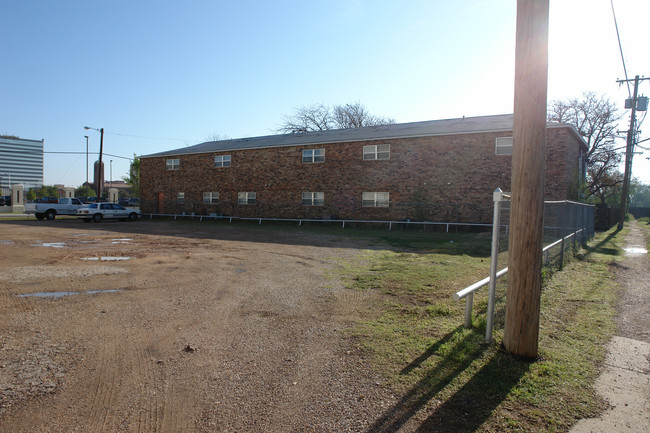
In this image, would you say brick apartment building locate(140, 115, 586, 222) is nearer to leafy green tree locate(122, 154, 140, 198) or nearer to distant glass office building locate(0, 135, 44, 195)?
leafy green tree locate(122, 154, 140, 198)

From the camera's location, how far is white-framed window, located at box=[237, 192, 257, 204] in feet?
Result: 101

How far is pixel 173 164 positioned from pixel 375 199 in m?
19.5

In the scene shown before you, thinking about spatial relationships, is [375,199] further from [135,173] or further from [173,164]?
[135,173]

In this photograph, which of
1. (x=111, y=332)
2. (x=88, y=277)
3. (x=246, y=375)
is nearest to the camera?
(x=246, y=375)

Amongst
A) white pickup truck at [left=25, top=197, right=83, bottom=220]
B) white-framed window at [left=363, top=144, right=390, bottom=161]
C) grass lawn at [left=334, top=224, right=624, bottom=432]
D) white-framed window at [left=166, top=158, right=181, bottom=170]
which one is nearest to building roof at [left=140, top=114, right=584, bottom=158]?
white-framed window at [left=363, top=144, right=390, bottom=161]

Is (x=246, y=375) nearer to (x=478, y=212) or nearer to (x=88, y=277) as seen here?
(x=88, y=277)

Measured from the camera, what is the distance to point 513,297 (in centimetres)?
430

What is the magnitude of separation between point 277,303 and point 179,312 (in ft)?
4.91

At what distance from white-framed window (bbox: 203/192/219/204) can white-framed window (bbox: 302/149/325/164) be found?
350 inches

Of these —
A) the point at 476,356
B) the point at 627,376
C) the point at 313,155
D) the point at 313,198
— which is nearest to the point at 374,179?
the point at 313,198

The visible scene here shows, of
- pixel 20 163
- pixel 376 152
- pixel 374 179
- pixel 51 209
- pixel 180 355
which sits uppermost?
pixel 20 163

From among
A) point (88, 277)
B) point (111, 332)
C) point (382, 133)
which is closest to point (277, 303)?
point (111, 332)

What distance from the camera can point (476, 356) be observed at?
4.30 m

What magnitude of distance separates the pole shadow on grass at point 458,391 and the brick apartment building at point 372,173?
18562mm
